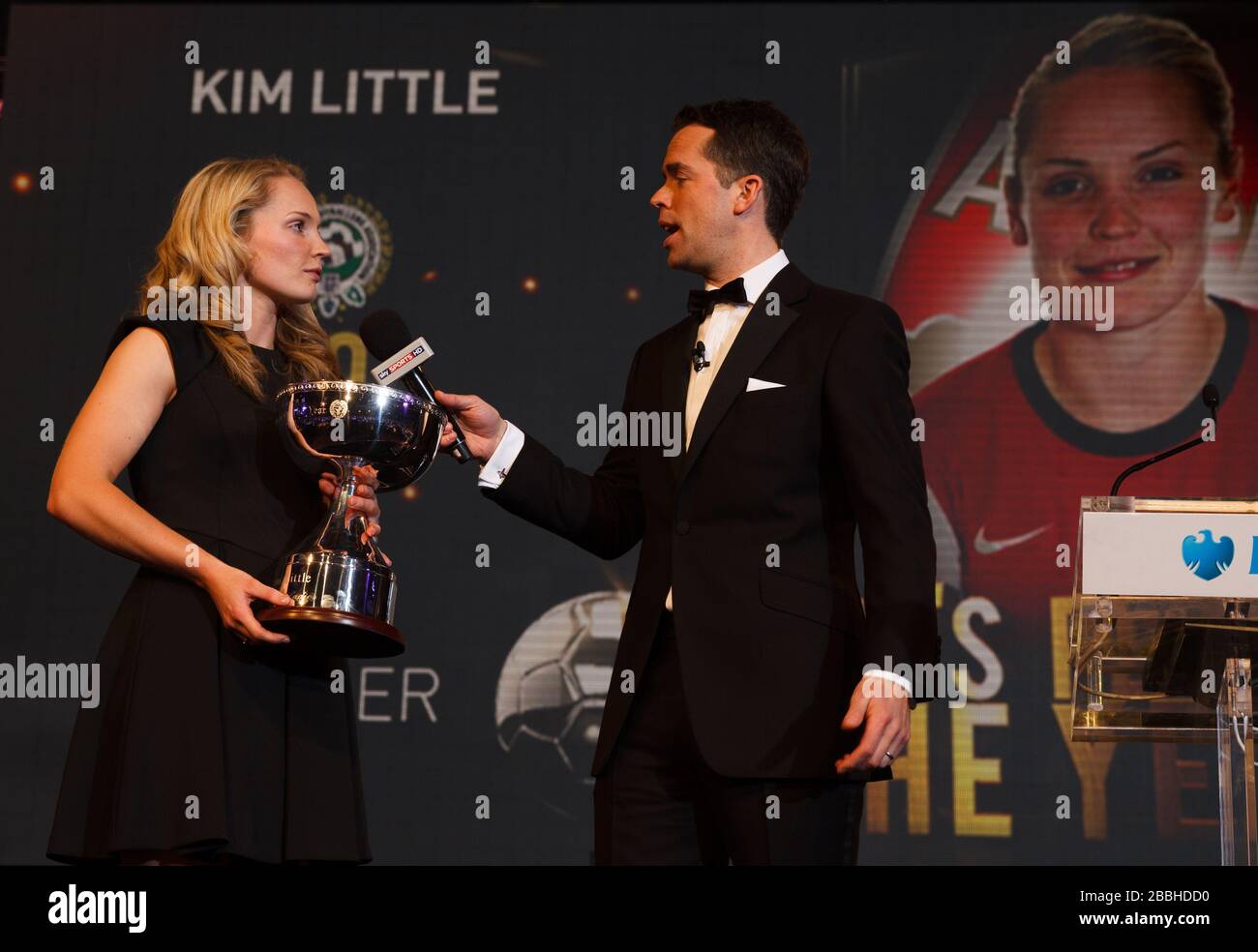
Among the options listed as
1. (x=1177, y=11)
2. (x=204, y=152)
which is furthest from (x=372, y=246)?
(x=1177, y=11)

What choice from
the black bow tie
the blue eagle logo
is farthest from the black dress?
the blue eagle logo

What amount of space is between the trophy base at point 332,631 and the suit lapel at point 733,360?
1.73 ft

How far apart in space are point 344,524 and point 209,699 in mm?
331

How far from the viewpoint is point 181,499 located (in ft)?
7.14

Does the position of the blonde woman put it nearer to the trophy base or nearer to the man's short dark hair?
the trophy base

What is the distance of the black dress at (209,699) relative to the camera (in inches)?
80.3

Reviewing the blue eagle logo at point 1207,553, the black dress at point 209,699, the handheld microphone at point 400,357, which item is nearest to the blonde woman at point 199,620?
the black dress at point 209,699

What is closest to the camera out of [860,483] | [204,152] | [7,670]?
[860,483]

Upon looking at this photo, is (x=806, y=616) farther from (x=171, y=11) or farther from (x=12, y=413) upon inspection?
(x=171, y=11)

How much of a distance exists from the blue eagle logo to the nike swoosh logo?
176cm

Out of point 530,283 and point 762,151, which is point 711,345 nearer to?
point 762,151

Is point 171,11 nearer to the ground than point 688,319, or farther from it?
farther from it

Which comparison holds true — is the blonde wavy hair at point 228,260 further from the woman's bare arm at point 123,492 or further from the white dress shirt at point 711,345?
the white dress shirt at point 711,345

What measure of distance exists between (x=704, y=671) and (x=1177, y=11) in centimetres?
314
